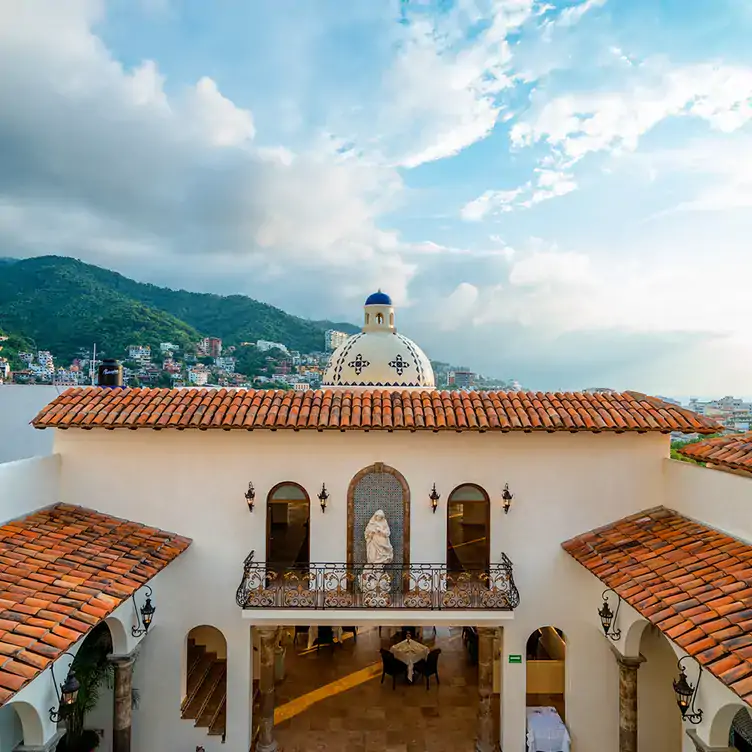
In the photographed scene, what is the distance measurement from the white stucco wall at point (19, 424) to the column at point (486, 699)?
12.2 metres

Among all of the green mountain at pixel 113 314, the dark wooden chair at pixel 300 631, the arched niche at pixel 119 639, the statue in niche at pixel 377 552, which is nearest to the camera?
the arched niche at pixel 119 639

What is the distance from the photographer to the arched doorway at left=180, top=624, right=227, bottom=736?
1080cm

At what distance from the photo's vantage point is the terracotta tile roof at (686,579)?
19.8 ft

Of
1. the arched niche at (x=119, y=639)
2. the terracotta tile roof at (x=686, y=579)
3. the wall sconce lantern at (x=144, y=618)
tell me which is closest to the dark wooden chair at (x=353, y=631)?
the wall sconce lantern at (x=144, y=618)

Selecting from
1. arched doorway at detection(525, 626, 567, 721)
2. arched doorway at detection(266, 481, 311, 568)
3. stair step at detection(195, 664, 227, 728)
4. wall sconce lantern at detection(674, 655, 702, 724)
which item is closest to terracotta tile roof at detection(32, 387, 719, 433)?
arched doorway at detection(266, 481, 311, 568)

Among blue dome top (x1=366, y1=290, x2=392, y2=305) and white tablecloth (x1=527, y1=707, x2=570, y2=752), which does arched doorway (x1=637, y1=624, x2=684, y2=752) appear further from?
blue dome top (x1=366, y1=290, x2=392, y2=305)

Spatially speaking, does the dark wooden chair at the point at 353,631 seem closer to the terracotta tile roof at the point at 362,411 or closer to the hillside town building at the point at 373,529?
the hillside town building at the point at 373,529

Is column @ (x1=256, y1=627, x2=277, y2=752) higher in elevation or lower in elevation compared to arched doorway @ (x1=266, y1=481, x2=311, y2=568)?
lower

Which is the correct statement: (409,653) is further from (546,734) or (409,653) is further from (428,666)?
(546,734)

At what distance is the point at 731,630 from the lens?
6242 mm

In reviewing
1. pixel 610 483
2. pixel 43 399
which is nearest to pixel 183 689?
pixel 43 399

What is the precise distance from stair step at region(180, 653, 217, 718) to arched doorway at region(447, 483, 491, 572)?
6094 mm

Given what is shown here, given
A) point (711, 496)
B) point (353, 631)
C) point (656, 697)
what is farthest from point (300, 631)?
point (711, 496)

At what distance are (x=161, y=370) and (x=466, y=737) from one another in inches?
1308
